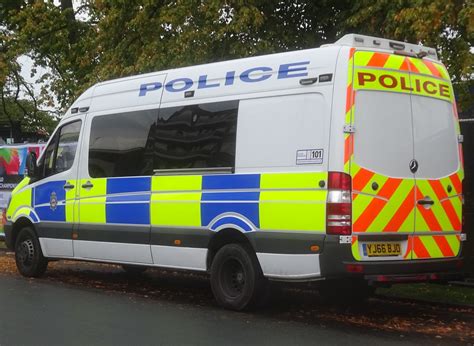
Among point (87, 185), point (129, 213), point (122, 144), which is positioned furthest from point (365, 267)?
point (87, 185)

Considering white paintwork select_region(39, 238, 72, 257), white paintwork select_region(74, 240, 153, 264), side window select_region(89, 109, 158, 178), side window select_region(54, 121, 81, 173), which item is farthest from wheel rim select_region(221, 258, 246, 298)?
side window select_region(54, 121, 81, 173)

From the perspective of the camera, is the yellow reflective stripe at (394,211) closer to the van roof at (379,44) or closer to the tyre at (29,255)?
the van roof at (379,44)

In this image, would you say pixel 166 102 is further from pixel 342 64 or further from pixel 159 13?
pixel 159 13

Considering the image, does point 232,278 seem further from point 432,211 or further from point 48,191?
point 48,191

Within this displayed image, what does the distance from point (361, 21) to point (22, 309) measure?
24.0ft

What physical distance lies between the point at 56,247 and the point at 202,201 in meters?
3.15

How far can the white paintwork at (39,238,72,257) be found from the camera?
9.72m

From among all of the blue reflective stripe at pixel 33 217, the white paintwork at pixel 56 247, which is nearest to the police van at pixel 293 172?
the white paintwork at pixel 56 247

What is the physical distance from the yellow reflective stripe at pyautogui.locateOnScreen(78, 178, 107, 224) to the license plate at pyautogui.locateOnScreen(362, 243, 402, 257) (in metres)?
3.86

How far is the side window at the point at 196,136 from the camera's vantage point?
7.70 m

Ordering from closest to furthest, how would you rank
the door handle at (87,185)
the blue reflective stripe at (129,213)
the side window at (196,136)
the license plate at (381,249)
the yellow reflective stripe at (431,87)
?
the license plate at (381,249) → the yellow reflective stripe at (431,87) → the side window at (196,136) → the blue reflective stripe at (129,213) → the door handle at (87,185)

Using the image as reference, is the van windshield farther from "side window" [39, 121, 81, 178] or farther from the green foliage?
"side window" [39, 121, 81, 178]

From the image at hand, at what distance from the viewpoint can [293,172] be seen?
6957 millimetres

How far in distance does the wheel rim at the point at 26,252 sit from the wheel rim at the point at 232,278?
3956 mm
